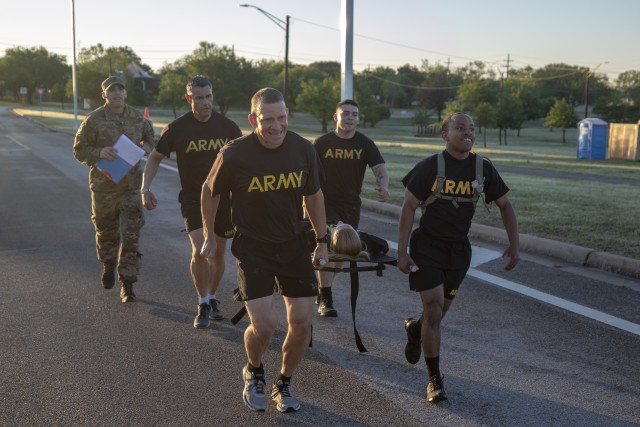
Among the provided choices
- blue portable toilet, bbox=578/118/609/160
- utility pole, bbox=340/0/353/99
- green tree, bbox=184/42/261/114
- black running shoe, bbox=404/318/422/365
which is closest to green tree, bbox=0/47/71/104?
green tree, bbox=184/42/261/114

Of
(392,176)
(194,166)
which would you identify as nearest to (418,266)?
(194,166)

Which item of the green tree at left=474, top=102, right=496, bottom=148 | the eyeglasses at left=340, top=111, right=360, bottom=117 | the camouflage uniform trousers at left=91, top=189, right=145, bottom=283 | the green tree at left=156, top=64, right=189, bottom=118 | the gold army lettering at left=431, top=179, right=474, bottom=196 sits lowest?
the camouflage uniform trousers at left=91, top=189, right=145, bottom=283

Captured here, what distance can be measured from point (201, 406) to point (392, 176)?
14.8 meters

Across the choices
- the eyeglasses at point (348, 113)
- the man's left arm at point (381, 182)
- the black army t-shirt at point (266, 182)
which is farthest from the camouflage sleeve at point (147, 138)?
the black army t-shirt at point (266, 182)

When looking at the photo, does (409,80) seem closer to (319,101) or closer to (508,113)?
(319,101)

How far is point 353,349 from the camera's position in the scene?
17.9 ft

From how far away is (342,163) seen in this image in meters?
6.37

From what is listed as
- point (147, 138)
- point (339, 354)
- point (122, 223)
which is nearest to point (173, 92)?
point (147, 138)

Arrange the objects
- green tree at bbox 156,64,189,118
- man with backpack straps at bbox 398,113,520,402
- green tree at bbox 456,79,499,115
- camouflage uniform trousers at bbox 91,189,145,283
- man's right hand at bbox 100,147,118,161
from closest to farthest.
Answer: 1. man with backpack straps at bbox 398,113,520,402
2. man's right hand at bbox 100,147,118,161
3. camouflage uniform trousers at bbox 91,189,145,283
4. green tree at bbox 456,79,499,115
5. green tree at bbox 156,64,189,118

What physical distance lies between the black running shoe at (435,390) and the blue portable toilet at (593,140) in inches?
1227

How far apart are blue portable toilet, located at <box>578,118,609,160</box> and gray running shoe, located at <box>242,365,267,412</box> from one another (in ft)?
104

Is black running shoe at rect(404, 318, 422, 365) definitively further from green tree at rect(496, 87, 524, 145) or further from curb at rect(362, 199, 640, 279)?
green tree at rect(496, 87, 524, 145)

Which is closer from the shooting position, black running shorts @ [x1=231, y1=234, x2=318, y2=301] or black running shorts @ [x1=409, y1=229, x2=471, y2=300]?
black running shorts @ [x1=231, y1=234, x2=318, y2=301]

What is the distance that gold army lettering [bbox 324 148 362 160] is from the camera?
637 cm
